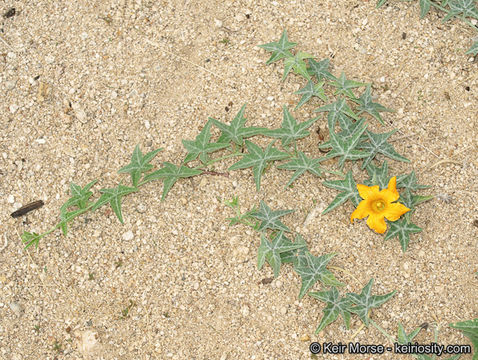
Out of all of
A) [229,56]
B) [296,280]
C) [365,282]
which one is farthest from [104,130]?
[365,282]

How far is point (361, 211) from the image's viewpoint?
8.24ft

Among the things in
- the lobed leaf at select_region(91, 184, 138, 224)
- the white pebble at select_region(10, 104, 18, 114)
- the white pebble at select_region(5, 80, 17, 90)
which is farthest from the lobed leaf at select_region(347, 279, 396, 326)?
the white pebble at select_region(5, 80, 17, 90)

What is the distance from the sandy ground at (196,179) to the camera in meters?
2.65

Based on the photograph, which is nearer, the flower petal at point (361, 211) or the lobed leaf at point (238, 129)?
the flower petal at point (361, 211)

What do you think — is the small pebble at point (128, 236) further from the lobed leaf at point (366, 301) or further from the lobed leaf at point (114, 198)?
the lobed leaf at point (366, 301)

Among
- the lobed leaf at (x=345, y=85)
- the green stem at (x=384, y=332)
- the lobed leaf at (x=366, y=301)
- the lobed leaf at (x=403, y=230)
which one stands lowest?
the green stem at (x=384, y=332)

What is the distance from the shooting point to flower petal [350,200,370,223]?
250cm

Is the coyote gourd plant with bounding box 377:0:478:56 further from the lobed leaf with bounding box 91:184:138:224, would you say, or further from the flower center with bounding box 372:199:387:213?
the lobed leaf with bounding box 91:184:138:224

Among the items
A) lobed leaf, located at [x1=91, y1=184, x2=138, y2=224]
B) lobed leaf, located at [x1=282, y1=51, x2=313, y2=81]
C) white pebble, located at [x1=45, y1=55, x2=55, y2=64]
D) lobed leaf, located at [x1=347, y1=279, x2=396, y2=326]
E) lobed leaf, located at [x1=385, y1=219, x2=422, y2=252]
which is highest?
lobed leaf, located at [x1=282, y1=51, x2=313, y2=81]

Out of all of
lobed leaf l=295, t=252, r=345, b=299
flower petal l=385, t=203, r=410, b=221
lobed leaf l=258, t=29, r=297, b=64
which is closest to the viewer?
flower petal l=385, t=203, r=410, b=221

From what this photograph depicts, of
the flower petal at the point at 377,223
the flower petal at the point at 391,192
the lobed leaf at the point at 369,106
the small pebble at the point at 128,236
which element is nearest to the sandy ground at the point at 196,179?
the small pebble at the point at 128,236

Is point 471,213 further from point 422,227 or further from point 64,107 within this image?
point 64,107

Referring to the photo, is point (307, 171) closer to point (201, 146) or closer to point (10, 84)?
point (201, 146)

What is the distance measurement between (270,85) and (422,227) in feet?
3.96
